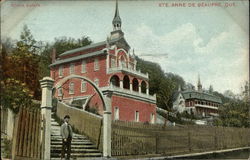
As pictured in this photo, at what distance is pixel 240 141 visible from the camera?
6324mm

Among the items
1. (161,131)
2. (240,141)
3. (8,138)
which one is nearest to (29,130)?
(8,138)

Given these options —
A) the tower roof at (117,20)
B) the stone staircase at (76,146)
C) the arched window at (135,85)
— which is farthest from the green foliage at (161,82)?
the stone staircase at (76,146)

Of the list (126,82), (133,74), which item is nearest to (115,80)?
(126,82)

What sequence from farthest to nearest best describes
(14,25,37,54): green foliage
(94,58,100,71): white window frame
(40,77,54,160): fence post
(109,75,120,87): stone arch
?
(94,58,100,71): white window frame
(109,75,120,87): stone arch
(14,25,37,54): green foliage
(40,77,54,160): fence post

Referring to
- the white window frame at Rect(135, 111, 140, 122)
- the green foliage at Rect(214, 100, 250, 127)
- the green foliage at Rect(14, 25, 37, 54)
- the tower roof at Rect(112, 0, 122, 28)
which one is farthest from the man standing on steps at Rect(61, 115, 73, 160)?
the green foliage at Rect(214, 100, 250, 127)

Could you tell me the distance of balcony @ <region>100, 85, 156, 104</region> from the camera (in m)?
6.38

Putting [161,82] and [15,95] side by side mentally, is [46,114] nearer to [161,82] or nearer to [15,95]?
[15,95]

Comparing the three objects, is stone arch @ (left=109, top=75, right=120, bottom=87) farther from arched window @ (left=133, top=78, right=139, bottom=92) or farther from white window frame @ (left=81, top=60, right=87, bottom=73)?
white window frame @ (left=81, top=60, right=87, bottom=73)

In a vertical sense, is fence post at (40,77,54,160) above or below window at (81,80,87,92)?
below

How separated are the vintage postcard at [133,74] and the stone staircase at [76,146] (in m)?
0.02

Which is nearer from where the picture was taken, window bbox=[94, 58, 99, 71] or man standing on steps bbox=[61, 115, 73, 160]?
man standing on steps bbox=[61, 115, 73, 160]

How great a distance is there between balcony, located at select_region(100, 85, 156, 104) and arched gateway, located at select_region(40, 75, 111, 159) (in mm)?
151

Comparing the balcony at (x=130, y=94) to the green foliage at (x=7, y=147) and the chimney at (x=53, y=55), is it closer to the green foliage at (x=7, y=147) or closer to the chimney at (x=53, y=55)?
the chimney at (x=53, y=55)

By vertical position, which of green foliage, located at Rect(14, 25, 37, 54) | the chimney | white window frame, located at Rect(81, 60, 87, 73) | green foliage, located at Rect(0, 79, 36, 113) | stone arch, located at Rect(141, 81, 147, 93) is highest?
green foliage, located at Rect(14, 25, 37, 54)
